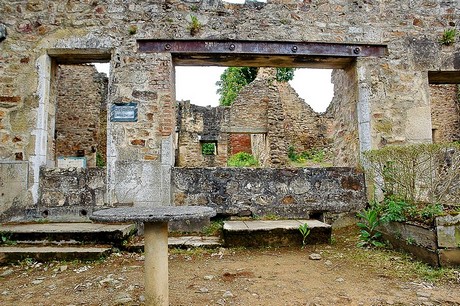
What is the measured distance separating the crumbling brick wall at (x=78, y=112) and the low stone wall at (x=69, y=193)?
6323mm

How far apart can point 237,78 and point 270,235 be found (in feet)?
60.5

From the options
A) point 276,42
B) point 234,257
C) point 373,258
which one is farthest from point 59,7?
point 373,258

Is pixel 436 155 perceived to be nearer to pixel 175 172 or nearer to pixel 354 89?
pixel 354 89

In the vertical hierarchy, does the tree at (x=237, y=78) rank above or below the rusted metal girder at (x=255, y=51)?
above

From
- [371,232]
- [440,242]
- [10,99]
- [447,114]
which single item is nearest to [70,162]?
[10,99]

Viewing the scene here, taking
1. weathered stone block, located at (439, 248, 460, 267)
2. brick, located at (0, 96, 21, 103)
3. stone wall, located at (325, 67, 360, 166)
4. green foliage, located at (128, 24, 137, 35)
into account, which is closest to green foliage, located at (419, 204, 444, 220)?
weathered stone block, located at (439, 248, 460, 267)

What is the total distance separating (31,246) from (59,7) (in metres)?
3.43

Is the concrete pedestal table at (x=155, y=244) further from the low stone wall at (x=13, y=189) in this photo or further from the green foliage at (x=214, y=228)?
the low stone wall at (x=13, y=189)

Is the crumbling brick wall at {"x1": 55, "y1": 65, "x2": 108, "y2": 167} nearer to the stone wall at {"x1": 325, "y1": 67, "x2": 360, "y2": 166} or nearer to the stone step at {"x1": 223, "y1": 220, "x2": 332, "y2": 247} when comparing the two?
the stone wall at {"x1": 325, "y1": 67, "x2": 360, "y2": 166}

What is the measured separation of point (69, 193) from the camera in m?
4.79

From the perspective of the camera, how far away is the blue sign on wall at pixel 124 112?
4867 millimetres

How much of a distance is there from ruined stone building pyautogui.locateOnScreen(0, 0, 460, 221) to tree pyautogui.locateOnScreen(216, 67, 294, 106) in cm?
1572

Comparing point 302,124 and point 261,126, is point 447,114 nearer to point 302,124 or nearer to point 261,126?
point 302,124

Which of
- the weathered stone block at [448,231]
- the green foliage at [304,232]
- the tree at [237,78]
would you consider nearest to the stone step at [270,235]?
the green foliage at [304,232]
